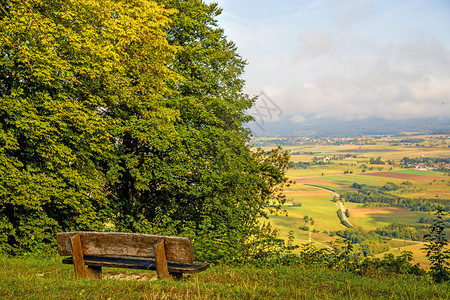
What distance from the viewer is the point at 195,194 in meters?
15.0

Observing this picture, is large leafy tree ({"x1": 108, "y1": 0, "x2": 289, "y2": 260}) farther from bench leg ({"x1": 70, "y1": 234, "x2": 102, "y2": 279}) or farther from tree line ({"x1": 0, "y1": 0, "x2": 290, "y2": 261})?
bench leg ({"x1": 70, "y1": 234, "x2": 102, "y2": 279})

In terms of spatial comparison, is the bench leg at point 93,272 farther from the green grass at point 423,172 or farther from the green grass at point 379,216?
the green grass at point 423,172

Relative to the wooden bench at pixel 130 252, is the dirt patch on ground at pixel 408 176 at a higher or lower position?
lower

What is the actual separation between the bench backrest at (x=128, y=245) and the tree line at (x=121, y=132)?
3.99 meters

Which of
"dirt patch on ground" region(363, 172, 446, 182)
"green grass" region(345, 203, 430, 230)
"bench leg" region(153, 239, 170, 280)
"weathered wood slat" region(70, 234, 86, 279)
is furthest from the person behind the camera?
"dirt patch on ground" region(363, 172, 446, 182)

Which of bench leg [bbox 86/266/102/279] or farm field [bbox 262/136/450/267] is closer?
bench leg [bbox 86/266/102/279]

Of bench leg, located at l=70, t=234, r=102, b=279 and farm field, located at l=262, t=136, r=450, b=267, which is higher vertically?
bench leg, located at l=70, t=234, r=102, b=279

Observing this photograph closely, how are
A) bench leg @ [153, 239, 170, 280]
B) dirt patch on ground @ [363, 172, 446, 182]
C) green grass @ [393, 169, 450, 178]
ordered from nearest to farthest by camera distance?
bench leg @ [153, 239, 170, 280]
dirt patch on ground @ [363, 172, 446, 182]
green grass @ [393, 169, 450, 178]

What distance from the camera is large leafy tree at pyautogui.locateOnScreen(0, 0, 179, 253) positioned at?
34.7ft

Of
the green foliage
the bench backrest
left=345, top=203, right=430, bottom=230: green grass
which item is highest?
the bench backrest

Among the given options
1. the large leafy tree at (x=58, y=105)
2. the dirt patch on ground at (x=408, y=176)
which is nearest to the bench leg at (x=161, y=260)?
the large leafy tree at (x=58, y=105)

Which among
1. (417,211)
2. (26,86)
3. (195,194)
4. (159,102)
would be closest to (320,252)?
(195,194)

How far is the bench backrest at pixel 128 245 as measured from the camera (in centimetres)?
527

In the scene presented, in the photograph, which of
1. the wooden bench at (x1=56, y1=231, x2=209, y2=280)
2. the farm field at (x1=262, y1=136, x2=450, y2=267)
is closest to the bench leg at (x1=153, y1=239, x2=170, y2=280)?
the wooden bench at (x1=56, y1=231, x2=209, y2=280)
